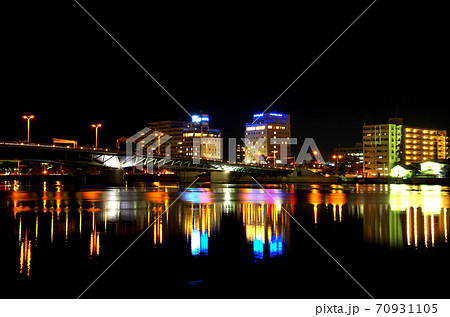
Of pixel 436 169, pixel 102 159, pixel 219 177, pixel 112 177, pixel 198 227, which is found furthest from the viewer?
pixel 436 169

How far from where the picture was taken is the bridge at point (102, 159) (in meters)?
82.4

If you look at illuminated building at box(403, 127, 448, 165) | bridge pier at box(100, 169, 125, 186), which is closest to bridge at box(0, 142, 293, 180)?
bridge pier at box(100, 169, 125, 186)

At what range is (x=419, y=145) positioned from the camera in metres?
190

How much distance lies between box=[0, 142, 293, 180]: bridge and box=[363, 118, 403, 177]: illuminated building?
7562cm

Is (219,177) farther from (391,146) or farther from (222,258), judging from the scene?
(222,258)

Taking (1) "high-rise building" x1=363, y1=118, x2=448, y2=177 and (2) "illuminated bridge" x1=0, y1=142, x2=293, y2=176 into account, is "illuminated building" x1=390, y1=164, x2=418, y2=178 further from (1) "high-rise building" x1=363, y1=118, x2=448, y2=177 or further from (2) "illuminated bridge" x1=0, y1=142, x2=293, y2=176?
(2) "illuminated bridge" x1=0, y1=142, x2=293, y2=176

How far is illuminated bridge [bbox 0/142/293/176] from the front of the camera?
8243 cm

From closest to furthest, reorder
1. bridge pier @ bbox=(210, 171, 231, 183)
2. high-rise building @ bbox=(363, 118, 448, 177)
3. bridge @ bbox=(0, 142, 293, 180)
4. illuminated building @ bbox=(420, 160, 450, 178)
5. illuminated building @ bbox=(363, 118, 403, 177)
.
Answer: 1. bridge @ bbox=(0, 142, 293, 180)
2. bridge pier @ bbox=(210, 171, 231, 183)
3. illuminated building @ bbox=(420, 160, 450, 178)
4. illuminated building @ bbox=(363, 118, 403, 177)
5. high-rise building @ bbox=(363, 118, 448, 177)

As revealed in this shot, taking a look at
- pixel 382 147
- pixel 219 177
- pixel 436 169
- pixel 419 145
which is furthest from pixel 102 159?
pixel 419 145

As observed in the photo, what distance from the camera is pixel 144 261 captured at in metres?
14.3

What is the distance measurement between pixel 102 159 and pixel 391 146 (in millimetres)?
123080

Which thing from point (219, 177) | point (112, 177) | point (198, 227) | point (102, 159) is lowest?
point (198, 227)

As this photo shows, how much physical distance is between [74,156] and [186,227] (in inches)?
2988
